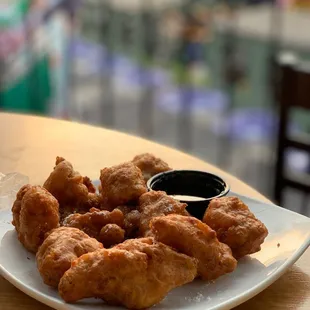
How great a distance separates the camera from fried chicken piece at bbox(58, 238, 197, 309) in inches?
32.0

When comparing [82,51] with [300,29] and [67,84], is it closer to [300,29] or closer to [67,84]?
[67,84]

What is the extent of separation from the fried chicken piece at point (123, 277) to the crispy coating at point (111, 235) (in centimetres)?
9

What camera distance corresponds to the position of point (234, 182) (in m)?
1.30

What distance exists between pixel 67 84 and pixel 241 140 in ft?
2.85

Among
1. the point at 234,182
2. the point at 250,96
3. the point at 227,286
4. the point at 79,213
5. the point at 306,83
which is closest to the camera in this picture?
the point at 227,286

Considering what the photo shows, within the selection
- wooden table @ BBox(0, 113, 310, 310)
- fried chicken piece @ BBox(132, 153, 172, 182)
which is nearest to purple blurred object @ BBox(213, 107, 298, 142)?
wooden table @ BBox(0, 113, 310, 310)

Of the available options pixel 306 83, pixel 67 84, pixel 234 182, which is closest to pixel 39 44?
pixel 67 84

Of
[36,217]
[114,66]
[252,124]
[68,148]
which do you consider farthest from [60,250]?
[114,66]

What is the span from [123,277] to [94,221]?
16 centimetres

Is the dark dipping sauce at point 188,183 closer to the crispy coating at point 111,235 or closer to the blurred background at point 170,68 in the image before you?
the crispy coating at point 111,235

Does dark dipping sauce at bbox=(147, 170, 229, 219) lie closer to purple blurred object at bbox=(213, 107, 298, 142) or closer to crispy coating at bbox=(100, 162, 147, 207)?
crispy coating at bbox=(100, 162, 147, 207)

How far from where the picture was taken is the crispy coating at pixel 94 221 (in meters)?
0.95

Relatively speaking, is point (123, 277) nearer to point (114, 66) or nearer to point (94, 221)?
point (94, 221)

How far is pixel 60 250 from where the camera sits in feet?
2.84
